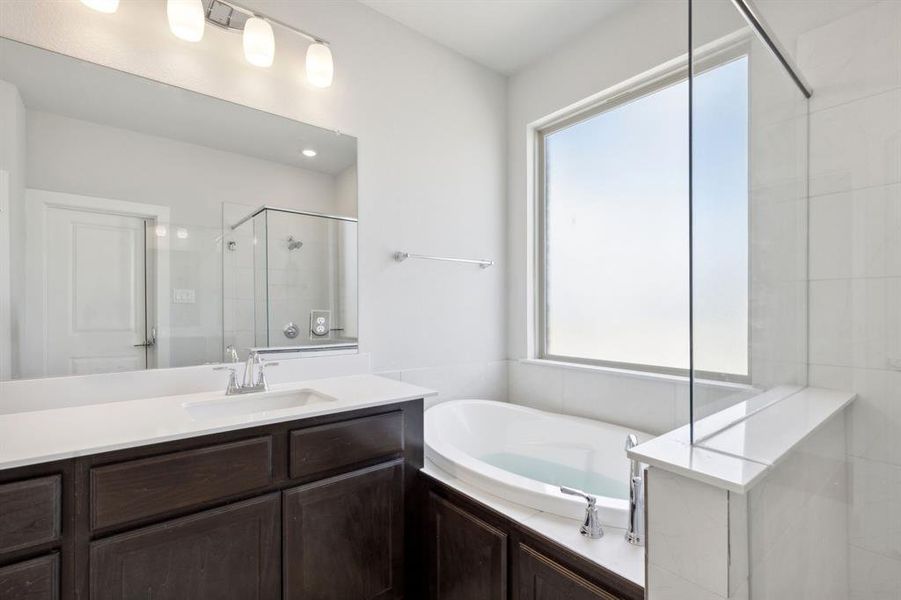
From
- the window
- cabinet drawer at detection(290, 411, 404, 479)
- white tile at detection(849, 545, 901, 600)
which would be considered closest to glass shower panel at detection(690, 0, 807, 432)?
the window

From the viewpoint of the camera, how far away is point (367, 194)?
2.14m

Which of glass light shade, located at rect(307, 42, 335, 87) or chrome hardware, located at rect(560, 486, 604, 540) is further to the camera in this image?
glass light shade, located at rect(307, 42, 335, 87)

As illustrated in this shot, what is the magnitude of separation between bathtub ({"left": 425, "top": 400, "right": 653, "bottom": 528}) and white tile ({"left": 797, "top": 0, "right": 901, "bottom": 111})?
153cm

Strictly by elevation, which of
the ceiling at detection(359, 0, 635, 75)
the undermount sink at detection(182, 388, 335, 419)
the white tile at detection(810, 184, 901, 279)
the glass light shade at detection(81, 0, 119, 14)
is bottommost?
the undermount sink at detection(182, 388, 335, 419)

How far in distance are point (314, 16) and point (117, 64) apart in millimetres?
857

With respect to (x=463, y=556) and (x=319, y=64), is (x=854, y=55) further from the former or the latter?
(x=463, y=556)

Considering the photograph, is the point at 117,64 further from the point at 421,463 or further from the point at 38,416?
the point at 421,463

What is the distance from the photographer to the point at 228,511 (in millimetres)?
1232

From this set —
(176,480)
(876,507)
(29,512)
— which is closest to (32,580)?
(29,512)

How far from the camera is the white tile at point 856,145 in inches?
54.1

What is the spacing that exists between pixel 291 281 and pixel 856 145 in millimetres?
2194

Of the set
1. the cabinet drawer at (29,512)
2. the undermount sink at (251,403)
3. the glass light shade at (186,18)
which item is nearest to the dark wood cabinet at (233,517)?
the cabinet drawer at (29,512)

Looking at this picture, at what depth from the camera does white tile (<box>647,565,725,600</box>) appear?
2.72ft

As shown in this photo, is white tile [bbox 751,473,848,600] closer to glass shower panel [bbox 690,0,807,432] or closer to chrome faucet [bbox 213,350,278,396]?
glass shower panel [bbox 690,0,807,432]
